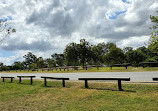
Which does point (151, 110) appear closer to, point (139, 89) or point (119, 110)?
point (119, 110)

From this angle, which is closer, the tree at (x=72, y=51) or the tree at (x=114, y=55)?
the tree at (x=72, y=51)

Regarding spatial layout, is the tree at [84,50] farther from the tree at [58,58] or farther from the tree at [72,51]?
the tree at [58,58]

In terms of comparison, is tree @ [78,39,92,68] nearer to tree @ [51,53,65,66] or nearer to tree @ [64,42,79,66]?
tree @ [64,42,79,66]

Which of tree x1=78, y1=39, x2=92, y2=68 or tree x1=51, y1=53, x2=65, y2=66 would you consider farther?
tree x1=51, y1=53, x2=65, y2=66

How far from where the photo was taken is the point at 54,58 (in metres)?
102

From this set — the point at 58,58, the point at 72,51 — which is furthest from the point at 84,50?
the point at 58,58

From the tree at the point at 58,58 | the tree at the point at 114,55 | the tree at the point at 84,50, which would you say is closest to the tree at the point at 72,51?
the tree at the point at 84,50

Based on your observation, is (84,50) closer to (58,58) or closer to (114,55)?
(114,55)

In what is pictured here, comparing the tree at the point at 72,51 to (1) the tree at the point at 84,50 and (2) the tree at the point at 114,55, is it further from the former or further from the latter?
(2) the tree at the point at 114,55

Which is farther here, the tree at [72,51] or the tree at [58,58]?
the tree at [58,58]

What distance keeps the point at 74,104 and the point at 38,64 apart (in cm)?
6548

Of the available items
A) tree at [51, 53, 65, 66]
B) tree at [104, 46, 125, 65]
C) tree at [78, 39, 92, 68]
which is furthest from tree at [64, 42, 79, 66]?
tree at [51, 53, 65, 66]

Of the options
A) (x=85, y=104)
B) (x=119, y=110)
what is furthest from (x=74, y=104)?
(x=119, y=110)

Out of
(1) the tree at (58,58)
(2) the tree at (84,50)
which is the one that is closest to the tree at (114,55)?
(2) the tree at (84,50)
